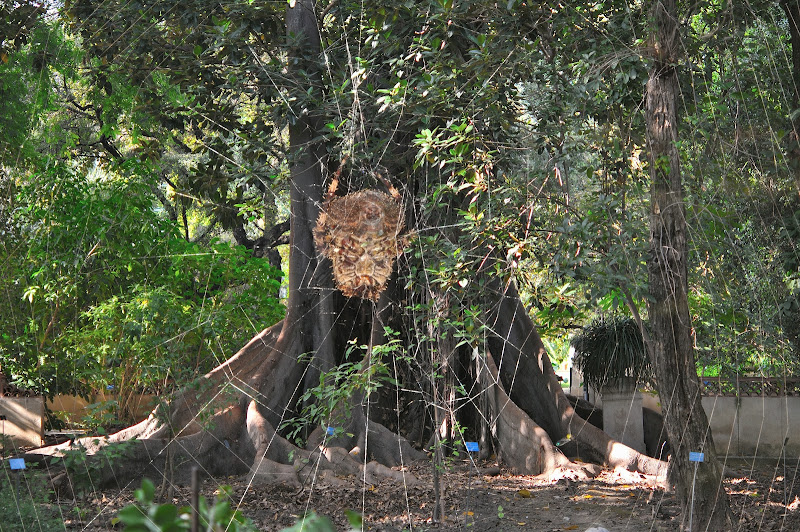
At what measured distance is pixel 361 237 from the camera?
531 cm

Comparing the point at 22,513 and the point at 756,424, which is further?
the point at 756,424

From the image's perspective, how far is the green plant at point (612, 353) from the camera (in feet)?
23.8

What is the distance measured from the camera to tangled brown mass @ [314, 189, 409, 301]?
5215 millimetres

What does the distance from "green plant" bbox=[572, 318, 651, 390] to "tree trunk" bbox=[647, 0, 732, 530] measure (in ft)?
9.96

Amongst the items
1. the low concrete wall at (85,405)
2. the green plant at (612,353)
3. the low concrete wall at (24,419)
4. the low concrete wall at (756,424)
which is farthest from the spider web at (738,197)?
the low concrete wall at (85,405)

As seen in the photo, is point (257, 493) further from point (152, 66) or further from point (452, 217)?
point (152, 66)

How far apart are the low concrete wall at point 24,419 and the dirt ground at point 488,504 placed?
79.7 inches

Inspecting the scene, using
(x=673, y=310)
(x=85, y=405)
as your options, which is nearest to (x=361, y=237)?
(x=673, y=310)

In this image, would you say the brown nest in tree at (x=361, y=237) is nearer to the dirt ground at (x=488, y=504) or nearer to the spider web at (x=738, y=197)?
the spider web at (x=738, y=197)

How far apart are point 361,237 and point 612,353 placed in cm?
295

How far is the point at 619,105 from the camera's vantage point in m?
4.88

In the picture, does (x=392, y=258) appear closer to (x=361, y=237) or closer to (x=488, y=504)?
(x=361, y=237)

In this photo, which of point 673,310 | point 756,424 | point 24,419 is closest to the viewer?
point 673,310

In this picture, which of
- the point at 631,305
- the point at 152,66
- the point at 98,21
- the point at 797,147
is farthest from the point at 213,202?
the point at 797,147
